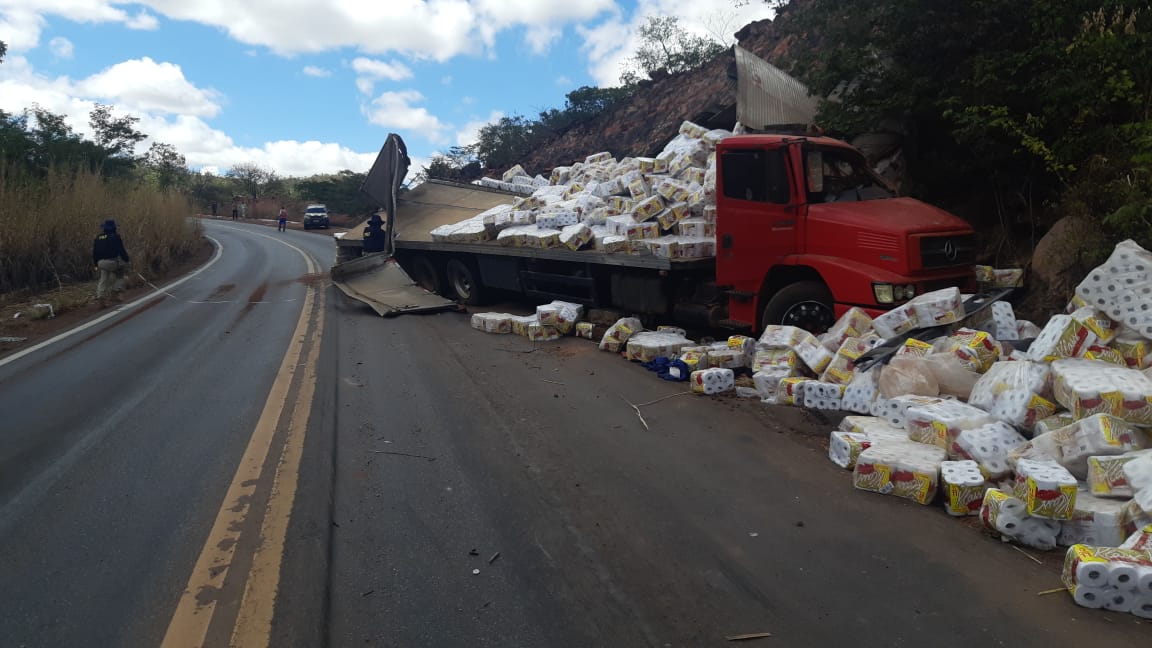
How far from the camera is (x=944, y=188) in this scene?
10.4 meters

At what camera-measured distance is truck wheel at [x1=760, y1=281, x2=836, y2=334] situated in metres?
7.47

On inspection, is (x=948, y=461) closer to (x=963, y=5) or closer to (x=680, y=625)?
(x=680, y=625)

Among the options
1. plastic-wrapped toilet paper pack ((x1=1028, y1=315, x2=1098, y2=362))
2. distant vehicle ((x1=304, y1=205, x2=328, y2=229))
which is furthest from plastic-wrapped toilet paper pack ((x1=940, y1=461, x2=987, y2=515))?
distant vehicle ((x1=304, y1=205, x2=328, y2=229))

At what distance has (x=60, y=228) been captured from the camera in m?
18.4

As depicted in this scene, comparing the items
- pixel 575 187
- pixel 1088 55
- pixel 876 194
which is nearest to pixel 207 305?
pixel 575 187

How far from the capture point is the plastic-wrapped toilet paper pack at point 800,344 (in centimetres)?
648

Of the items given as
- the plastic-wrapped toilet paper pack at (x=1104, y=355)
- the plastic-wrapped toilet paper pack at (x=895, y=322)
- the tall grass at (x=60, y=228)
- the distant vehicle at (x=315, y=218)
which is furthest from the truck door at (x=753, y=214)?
the distant vehicle at (x=315, y=218)

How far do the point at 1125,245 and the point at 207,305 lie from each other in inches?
590

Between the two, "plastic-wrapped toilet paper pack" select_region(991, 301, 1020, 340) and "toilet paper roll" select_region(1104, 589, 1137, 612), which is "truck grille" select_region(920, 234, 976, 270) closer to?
"plastic-wrapped toilet paper pack" select_region(991, 301, 1020, 340)

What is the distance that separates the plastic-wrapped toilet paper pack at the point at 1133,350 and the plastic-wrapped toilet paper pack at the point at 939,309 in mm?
1358

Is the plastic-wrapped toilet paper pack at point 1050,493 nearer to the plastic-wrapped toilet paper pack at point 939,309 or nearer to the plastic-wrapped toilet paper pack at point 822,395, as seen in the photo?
the plastic-wrapped toilet paper pack at point 822,395

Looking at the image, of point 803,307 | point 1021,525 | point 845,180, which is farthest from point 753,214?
point 1021,525

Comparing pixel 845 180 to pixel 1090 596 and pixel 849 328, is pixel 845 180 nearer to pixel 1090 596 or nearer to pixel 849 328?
pixel 849 328

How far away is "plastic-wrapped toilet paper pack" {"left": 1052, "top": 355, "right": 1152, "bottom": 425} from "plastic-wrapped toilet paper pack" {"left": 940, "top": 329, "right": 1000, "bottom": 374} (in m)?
0.86
